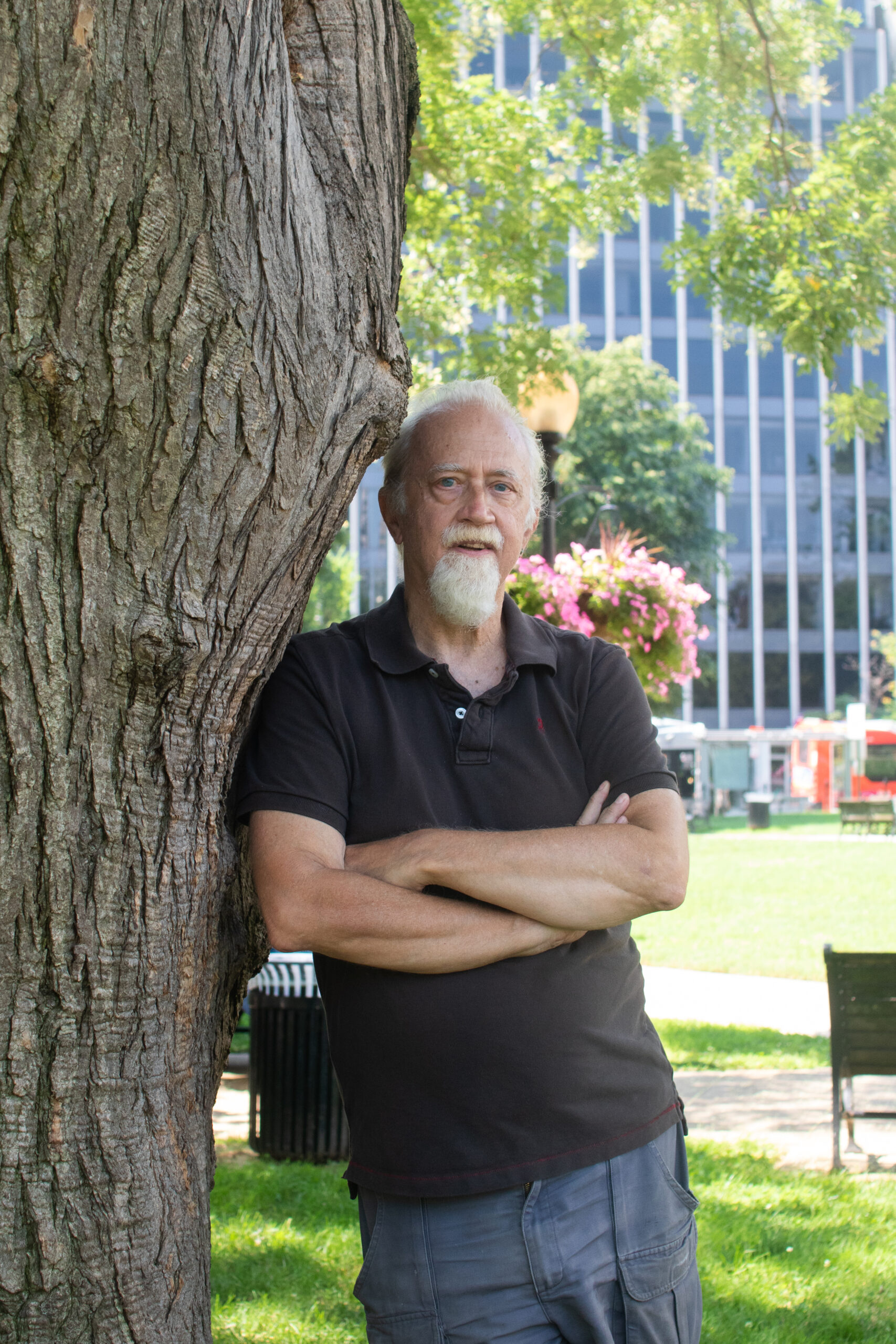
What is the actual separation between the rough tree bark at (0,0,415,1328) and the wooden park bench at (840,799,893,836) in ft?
83.4

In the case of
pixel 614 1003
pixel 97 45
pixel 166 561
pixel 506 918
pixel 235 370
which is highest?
pixel 97 45

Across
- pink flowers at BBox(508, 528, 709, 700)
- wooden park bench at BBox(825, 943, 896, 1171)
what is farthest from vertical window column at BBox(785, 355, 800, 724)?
wooden park bench at BBox(825, 943, 896, 1171)

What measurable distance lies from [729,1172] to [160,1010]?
4546mm

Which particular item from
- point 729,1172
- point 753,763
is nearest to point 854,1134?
point 729,1172

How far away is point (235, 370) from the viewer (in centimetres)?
200

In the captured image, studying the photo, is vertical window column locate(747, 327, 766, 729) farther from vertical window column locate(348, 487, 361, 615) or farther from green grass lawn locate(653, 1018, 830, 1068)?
green grass lawn locate(653, 1018, 830, 1068)

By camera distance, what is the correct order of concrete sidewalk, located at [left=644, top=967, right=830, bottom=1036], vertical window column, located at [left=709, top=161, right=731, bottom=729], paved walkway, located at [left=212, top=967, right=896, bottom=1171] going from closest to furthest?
1. paved walkway, located at [left=212, top=967, right=896, bottom=1171]
2. concrete sidewalk, located at [left=644, top=967, right=830, bottom=1036]
3. vertical window column, located at [left=709, top=161, right=731, bottom=729]

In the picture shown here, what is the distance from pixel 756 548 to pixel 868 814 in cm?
3361

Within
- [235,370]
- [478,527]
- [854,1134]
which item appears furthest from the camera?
[854,1134]

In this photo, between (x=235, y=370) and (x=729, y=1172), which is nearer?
(x=235, y=370)

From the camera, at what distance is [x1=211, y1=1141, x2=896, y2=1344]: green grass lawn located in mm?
4188

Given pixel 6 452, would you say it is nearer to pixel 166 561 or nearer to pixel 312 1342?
pixel 166 561

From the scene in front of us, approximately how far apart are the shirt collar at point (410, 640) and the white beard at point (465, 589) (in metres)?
0.08

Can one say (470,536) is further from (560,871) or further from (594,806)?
(560,871)
